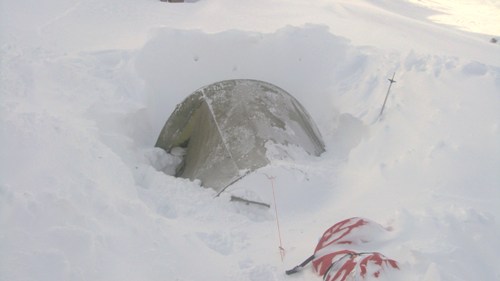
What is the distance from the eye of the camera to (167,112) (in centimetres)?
551

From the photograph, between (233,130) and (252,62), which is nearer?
(233,130)

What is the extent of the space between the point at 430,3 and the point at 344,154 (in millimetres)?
10635

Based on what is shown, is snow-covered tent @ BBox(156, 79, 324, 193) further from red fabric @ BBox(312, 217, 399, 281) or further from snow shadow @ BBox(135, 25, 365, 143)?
red fabric @ BBox(312, 217, 399, 281)

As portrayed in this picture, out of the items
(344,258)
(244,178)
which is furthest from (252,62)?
(344,258)

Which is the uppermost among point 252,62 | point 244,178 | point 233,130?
point 252,62

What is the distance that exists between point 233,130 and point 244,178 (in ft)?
2.32

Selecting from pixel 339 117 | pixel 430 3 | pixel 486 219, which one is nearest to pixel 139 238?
pixel 486 219

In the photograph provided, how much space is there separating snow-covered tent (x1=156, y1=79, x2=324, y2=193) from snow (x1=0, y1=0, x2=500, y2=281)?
0.56 ft

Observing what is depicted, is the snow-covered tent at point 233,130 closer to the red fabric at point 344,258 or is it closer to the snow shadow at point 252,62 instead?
the snow shadow at point 252,62

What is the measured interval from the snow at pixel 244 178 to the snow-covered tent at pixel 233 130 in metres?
0.17

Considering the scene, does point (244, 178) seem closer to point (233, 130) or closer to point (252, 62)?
point (233, 130)

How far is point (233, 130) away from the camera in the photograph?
455 cm

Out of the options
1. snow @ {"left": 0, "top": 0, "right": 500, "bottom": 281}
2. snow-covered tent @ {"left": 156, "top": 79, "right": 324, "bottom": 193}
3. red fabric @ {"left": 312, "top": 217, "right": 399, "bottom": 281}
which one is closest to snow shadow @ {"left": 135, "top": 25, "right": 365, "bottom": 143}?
snow @ {"left": 0, "top": 0, "right": 500, "bottom": 281}

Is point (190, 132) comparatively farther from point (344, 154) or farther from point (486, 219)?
point (486, 219)
